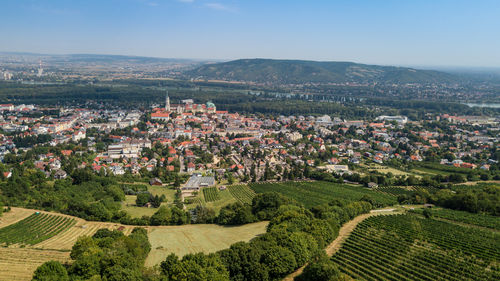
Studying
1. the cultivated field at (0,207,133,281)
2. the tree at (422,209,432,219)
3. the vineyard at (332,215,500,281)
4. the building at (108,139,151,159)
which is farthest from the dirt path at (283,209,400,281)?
the building at (108,139,151,159)

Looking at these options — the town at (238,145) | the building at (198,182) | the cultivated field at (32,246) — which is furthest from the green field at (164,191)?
the cultivated field at (32,246)

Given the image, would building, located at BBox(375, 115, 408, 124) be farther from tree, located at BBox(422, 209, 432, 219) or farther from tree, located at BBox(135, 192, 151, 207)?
tree, located at BBox(135, 192, 151, 207)

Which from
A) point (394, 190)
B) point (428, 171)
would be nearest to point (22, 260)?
point (394, 190)

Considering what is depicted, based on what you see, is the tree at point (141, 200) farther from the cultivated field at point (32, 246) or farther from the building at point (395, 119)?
the building at point (395, 119)

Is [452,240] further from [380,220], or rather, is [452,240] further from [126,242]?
[126,242]

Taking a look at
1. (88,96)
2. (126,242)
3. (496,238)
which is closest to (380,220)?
(496,238)

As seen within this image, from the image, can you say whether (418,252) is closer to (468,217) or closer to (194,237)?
(468,217)
